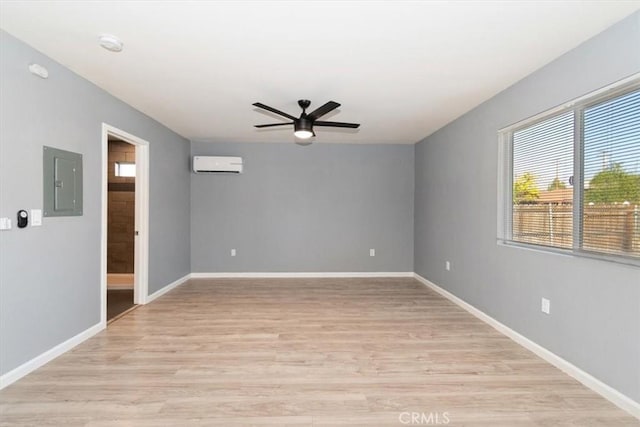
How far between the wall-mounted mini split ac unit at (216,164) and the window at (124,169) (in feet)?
3.18

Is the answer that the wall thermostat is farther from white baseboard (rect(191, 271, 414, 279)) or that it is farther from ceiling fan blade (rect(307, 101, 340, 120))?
white baseboard (rect(191, 271, 414, 279))

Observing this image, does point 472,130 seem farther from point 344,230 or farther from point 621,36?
point 344,230

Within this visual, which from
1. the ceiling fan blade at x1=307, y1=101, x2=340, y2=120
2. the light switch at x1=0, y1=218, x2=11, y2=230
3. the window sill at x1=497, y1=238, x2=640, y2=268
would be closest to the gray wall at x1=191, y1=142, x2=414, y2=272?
the ceiling fan blade at x1=307, y1=101, x2=340, y2=120

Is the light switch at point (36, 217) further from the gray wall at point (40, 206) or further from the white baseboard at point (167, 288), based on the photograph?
the white baseboard at point (167, 288)

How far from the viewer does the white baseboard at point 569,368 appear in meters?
2.03

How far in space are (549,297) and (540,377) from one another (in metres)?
0.64

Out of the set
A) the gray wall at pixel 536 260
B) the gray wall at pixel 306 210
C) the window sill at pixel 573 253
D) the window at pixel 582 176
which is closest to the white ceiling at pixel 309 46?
the gray wall at pixel 536 260

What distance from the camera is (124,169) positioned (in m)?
5.38

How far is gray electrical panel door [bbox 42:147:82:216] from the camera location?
263cm

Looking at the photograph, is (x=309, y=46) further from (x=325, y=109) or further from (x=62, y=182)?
(x=62, y=182)

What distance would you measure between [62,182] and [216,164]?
3050mm

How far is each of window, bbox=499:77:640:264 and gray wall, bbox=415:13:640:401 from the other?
0.12 meters

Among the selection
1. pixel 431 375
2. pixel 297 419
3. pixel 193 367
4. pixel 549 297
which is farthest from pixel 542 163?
pixel 193 367

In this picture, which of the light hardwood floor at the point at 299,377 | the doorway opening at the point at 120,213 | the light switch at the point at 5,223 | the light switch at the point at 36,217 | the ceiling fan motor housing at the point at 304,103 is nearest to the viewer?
the light hardwood floor at the point at 299,377
